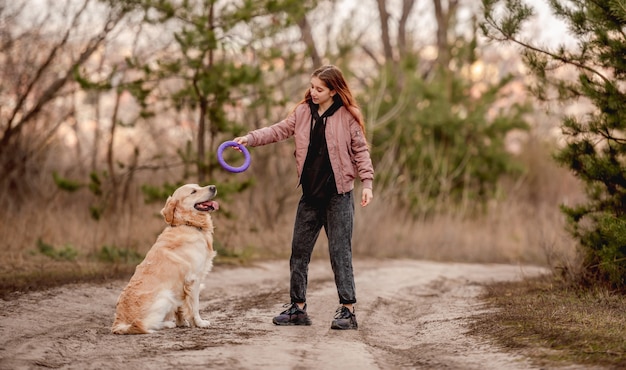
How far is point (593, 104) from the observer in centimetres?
900

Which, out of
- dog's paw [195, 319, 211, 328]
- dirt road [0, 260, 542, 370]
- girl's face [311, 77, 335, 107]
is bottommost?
dirt road [0, 260, 542, 370]

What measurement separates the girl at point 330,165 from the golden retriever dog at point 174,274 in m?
0.81

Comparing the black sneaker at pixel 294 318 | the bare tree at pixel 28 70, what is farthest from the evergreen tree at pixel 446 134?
the black sneaker at pixel 294 318

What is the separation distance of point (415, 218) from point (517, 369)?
49.2 feet

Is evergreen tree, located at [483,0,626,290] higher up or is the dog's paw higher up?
evergreen tree, located at [483,0,626,290]

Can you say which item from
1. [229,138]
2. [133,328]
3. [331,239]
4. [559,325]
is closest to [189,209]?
[133,328]

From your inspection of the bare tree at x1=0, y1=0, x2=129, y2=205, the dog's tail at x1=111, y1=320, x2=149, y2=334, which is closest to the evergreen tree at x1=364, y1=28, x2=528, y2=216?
the bare tree at x1=0, y1=0, x2=129, y2=205

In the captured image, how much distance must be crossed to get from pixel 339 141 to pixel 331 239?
2.81 feet

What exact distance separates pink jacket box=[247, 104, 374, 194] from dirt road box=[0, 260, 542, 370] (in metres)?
1.36

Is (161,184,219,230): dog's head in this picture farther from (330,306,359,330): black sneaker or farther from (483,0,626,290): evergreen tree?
(483,0,626,290): evergreen tree

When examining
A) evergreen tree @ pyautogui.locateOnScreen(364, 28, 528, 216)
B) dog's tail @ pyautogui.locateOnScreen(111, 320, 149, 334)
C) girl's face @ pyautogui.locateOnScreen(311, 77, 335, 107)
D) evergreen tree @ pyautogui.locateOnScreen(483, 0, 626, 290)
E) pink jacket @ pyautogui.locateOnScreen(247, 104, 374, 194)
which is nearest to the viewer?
dog's tail @ pyautogui.locateOnScreen(111, 320, 149, 334)

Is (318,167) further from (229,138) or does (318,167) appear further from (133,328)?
(229,138)

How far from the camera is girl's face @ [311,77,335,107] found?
6.94m

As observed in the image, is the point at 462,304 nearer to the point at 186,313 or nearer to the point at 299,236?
the point at 299,236
